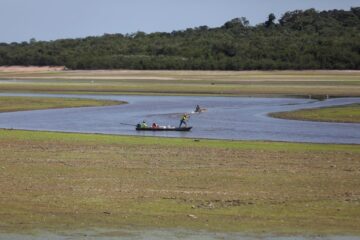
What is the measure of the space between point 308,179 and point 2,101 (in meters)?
42.5

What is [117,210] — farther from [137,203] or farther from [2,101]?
[2,101]

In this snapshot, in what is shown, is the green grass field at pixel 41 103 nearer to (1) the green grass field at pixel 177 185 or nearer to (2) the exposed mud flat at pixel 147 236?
(1) the green grass field at pixel 177 185

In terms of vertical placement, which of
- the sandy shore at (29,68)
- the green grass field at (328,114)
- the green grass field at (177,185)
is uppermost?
the green grass field at (177,185)

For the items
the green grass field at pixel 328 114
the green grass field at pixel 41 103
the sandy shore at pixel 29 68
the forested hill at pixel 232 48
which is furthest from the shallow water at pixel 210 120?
the sandy shore at pixel 29 68

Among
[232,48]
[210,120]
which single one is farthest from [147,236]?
[232,48]

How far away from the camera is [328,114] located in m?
47.7

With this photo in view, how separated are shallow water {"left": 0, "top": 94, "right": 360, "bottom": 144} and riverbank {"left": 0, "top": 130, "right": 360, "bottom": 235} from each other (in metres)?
7.01

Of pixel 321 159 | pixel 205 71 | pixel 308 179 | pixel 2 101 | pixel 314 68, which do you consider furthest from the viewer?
pixel 205 71

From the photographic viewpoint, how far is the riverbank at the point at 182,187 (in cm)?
1551

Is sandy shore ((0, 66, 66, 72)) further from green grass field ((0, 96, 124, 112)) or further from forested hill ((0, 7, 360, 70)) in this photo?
green grass field ((0, 96, 124, 112))

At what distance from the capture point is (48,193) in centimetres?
1836

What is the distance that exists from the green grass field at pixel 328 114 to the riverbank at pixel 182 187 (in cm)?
1533

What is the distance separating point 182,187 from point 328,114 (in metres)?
29.8

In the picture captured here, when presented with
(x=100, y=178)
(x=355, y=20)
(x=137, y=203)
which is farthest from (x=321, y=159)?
(x=355, y=20)
